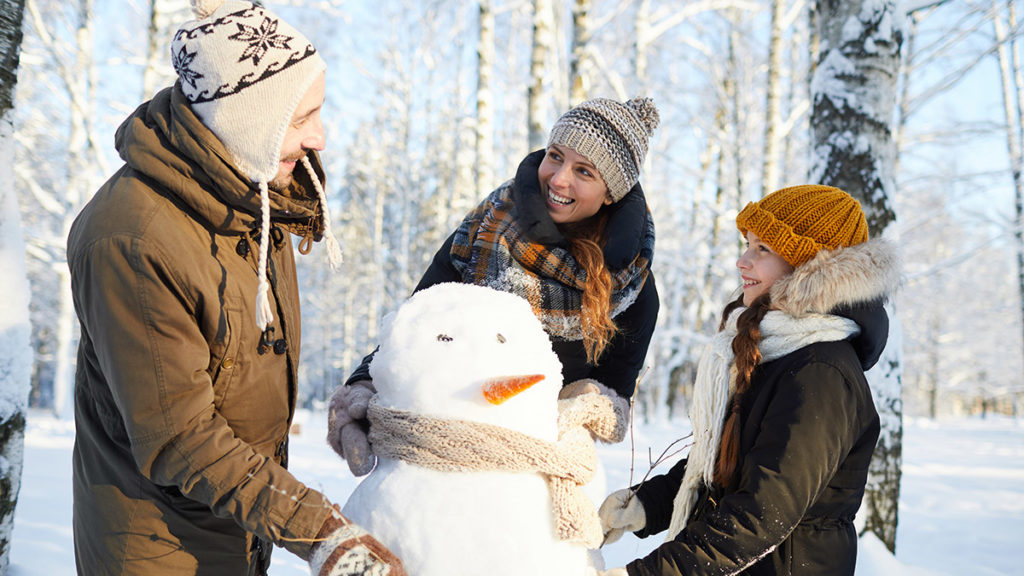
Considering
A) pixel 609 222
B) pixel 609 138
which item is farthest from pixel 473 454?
pixel 609 138

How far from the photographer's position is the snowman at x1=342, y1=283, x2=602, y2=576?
142cm

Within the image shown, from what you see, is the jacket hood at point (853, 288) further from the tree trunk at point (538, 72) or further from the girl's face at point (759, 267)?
the tree trunk at point (538, 72)

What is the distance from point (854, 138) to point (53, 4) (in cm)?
1265

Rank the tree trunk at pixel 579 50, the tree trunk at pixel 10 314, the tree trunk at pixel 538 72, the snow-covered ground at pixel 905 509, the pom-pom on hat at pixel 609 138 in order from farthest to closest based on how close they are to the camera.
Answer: the tree trunk at pixel 579 50
the tree trunk at pixel 538 72
the snow-covered ground at pixel 905 509
the tree trunk at pixel 10 314
the pom-pom on hat at pixel 609 138

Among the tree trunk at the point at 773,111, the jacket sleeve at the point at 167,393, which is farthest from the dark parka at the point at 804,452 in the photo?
the tree trunk at the point at 773,111

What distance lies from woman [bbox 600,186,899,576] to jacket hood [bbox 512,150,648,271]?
0.37 metres

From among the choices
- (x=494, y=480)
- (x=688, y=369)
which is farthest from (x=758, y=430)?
(x=688, y=369)

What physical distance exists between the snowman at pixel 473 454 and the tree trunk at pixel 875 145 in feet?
9.42

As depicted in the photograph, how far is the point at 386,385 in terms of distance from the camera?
1622 mm

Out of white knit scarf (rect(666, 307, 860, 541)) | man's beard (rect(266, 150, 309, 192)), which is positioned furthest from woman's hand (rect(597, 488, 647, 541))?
man's beard (rect(266, 150, 309, 192))

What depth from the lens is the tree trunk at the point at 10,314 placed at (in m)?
2.68

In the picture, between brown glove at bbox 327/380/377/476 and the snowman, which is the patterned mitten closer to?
the snowman

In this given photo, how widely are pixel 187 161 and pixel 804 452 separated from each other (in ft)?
5.34

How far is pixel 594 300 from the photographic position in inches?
81.0
